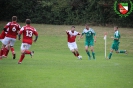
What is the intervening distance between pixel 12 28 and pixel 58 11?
148 feet

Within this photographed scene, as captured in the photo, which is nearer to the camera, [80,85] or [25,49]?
[80,85]

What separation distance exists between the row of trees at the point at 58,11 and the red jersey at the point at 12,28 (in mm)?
42054

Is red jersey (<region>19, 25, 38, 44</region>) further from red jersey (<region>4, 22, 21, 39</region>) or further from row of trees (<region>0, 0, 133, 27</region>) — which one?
row of trees (<region>0, 0, 133, 27</region>)

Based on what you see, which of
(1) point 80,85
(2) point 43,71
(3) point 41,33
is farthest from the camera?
(3) point 41,33

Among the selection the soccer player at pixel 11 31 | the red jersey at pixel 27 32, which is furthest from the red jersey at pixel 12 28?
the red jersey at pixel 27 32

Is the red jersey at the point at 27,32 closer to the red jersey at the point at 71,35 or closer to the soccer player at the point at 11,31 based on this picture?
the soccer player at the point at 11,31

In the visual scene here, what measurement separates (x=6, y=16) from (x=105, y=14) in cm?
1643

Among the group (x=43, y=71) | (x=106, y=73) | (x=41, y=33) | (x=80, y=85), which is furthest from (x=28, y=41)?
(x=41, y=33)

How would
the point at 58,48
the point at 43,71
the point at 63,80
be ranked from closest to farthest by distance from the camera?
1. the point at 63,80
2. the point at 43,71
3. the point at 58,48

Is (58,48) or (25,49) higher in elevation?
(25,49)

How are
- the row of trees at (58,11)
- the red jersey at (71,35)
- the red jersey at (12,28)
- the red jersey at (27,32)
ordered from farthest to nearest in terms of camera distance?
1. the row of trees at (58,11)
2. the red jersey at (71,35)
3. the red jersey at (12,28)
4. the red jersey at (27,32)

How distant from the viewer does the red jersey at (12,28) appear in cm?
2083

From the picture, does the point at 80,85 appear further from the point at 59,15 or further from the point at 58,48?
the point at 59,15

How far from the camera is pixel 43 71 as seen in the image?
16.7 meters
